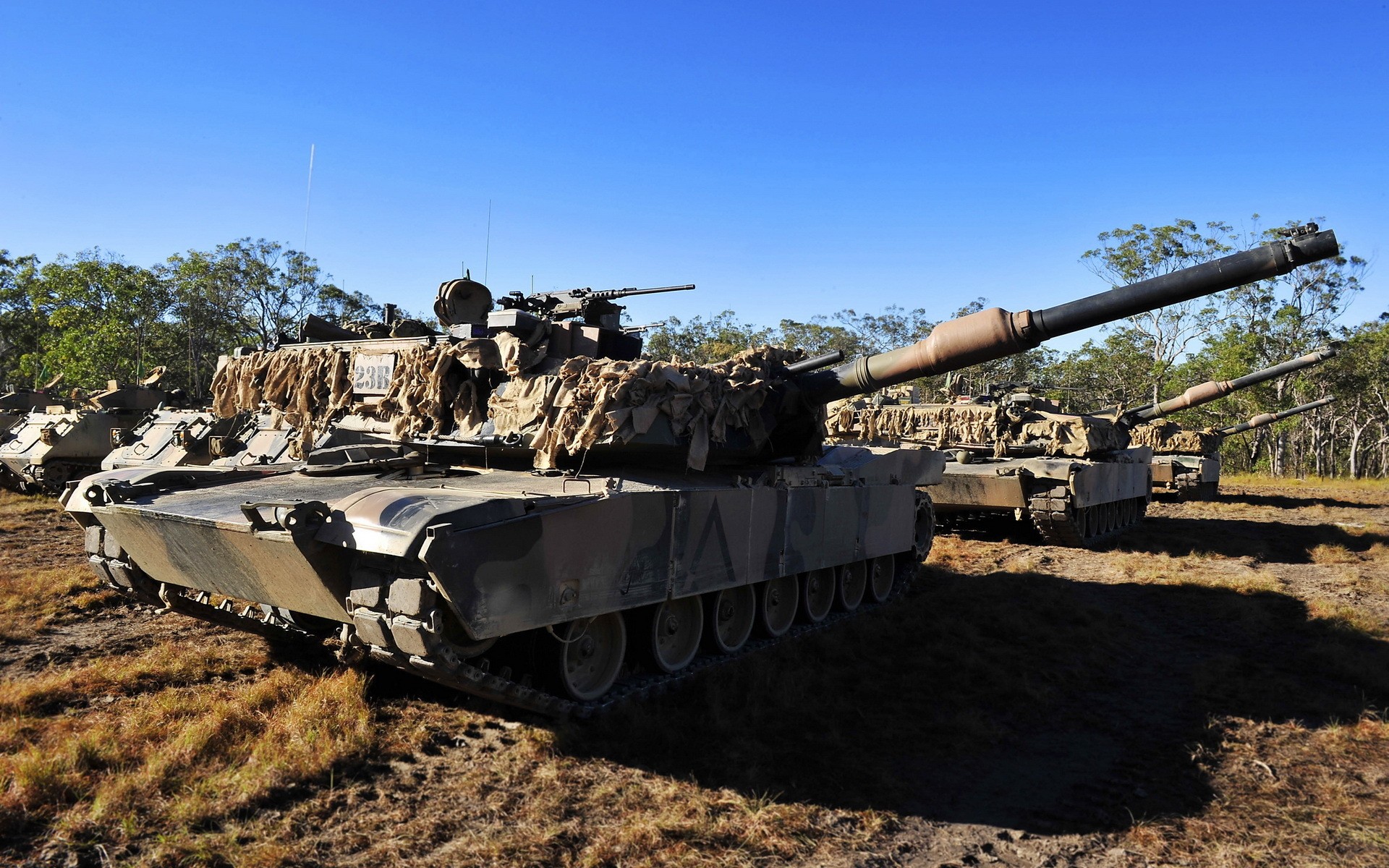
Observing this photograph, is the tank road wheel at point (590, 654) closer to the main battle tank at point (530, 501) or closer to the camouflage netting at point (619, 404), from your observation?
the main battle tank at point (530, 501)

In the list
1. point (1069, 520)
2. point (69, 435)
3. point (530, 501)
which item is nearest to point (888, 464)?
point (1069, 520)

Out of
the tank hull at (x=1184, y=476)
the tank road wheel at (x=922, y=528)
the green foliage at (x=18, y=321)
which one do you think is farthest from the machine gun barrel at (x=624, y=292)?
the green foliage at (x=18, y=321)

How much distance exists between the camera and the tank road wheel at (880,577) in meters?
10.4

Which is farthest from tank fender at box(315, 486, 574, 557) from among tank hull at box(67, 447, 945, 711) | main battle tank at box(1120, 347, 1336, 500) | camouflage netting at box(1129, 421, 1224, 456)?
camouflage netting at box(1129, 421, 1224, 456)

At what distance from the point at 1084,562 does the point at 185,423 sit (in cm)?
1310

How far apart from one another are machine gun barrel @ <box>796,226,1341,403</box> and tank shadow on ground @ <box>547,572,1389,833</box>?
245cm

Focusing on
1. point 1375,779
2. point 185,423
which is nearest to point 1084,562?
point 1375,779

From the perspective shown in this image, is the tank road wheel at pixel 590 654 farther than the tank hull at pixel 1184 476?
A: No

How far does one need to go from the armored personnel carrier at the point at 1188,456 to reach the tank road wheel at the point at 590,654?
1979 cm

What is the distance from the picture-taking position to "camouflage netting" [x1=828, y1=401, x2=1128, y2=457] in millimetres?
15742

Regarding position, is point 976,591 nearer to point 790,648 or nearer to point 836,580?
point 836,580

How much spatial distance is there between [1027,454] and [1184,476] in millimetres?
9261

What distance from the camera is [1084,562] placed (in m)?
13.7

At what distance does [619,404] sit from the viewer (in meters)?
6.44
